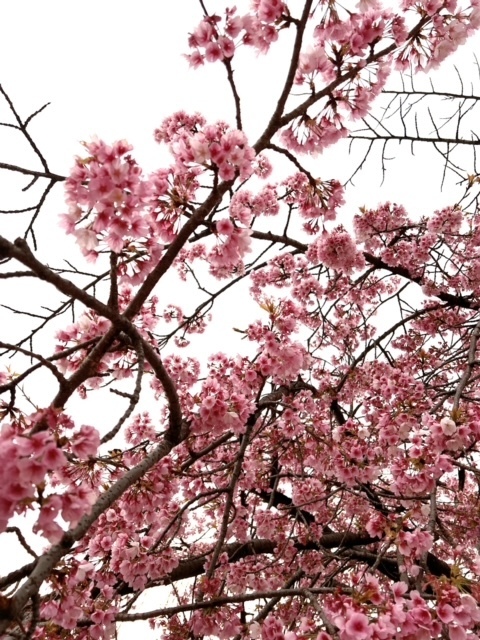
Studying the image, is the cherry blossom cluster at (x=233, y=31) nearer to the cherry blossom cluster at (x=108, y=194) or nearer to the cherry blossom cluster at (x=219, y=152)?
the cherry blossom cluster at (x=219, y=152)

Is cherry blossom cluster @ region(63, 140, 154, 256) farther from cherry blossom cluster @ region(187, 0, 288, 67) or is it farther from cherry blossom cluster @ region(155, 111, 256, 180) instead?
cherry blossom cluster @ region(187, 0, 288, 67)

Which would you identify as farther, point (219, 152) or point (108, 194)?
point (219, 152)

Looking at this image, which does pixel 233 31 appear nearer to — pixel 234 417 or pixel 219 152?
pixel 219 152

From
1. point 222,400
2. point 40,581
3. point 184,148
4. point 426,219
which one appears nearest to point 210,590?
point 222,400

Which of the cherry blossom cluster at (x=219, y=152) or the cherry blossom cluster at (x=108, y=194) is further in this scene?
the cherry blossom cluster at (x=219, y=152)

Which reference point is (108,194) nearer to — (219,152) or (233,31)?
(219,152)

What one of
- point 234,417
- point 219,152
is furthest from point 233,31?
point 234,417

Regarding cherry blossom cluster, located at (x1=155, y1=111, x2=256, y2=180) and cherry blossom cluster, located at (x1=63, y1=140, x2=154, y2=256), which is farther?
cherry blossom cluster, located at (x1=155, y1=111, x2=256, y2=180)

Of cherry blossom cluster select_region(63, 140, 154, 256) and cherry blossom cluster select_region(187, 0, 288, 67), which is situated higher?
cherry blossom cluster select_region(187, 0, 288, 67)

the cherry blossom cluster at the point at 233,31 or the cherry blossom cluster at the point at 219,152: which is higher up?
the cherry blossom cluster at the point at 233,31

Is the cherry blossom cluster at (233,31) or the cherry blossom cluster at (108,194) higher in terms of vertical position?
the cherry blossom cluster at (233,31)

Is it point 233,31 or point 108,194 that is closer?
point 108,194

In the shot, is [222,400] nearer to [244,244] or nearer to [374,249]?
[244,244]

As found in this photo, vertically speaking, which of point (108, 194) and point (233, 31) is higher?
point (233, 31)
